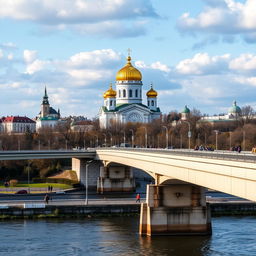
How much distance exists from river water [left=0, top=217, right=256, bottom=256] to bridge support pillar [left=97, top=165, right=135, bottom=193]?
29540 millimetres

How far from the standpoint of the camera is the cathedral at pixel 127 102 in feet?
510

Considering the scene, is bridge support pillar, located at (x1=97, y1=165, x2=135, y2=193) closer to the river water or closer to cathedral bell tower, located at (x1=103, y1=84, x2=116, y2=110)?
the river water

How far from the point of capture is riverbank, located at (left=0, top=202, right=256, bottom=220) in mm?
58844

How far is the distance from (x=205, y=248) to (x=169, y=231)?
5.96m

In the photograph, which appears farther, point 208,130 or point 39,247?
point 208,130

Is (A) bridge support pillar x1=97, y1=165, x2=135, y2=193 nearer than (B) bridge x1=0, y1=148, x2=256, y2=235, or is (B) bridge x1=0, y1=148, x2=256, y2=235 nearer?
(B) bridge x1=0, y1=148, x2=256, y2=235

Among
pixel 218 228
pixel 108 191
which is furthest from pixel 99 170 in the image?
pixel 218 228

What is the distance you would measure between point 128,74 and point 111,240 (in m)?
109

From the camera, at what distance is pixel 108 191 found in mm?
86000

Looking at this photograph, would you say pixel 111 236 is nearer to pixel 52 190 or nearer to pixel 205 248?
pixel 205 248

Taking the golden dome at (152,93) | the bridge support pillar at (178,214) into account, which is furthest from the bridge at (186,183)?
the golden dome at (152,93)

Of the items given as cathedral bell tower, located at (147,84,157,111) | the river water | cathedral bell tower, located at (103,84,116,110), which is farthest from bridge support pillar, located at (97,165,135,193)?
cathedral bell tower, located at (147,84,157,111)

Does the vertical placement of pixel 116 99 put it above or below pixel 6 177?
above

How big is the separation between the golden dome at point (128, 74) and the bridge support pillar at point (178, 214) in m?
105
